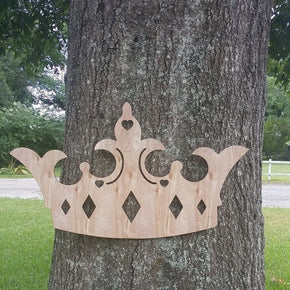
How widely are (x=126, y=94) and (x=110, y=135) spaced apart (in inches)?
7.3

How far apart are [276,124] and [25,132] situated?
17.9m

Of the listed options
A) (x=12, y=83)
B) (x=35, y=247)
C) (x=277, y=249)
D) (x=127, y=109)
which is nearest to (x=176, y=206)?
(x=127, y=109)

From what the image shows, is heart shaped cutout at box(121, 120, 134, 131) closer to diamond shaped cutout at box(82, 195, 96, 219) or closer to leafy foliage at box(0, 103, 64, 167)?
diamond shaped cutout at box(82, 195, 96, 219)

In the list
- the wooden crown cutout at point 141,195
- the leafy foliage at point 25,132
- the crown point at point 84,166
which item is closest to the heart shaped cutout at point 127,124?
the wooden crown cutout at point 141,195

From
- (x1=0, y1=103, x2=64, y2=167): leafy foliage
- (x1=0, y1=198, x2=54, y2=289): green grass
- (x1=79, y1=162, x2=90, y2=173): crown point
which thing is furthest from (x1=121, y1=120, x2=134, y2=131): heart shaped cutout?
(x1=0, y1=103, x2=64, y2=167): leafy foliage

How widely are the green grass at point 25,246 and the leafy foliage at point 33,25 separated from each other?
2.32m

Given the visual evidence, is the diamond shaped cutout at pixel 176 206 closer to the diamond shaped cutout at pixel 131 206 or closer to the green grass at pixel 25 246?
the diamond shaped cutout at pixel 131 206

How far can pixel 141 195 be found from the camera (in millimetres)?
1694

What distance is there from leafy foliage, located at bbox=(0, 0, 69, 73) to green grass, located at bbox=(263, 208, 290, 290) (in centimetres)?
353

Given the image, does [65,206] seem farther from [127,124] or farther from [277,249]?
[277,249]

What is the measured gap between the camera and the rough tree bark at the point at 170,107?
171 cm

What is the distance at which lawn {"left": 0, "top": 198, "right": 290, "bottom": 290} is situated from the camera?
3805 mm

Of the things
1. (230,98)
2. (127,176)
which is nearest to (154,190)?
(127,176)

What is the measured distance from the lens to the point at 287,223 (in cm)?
680
